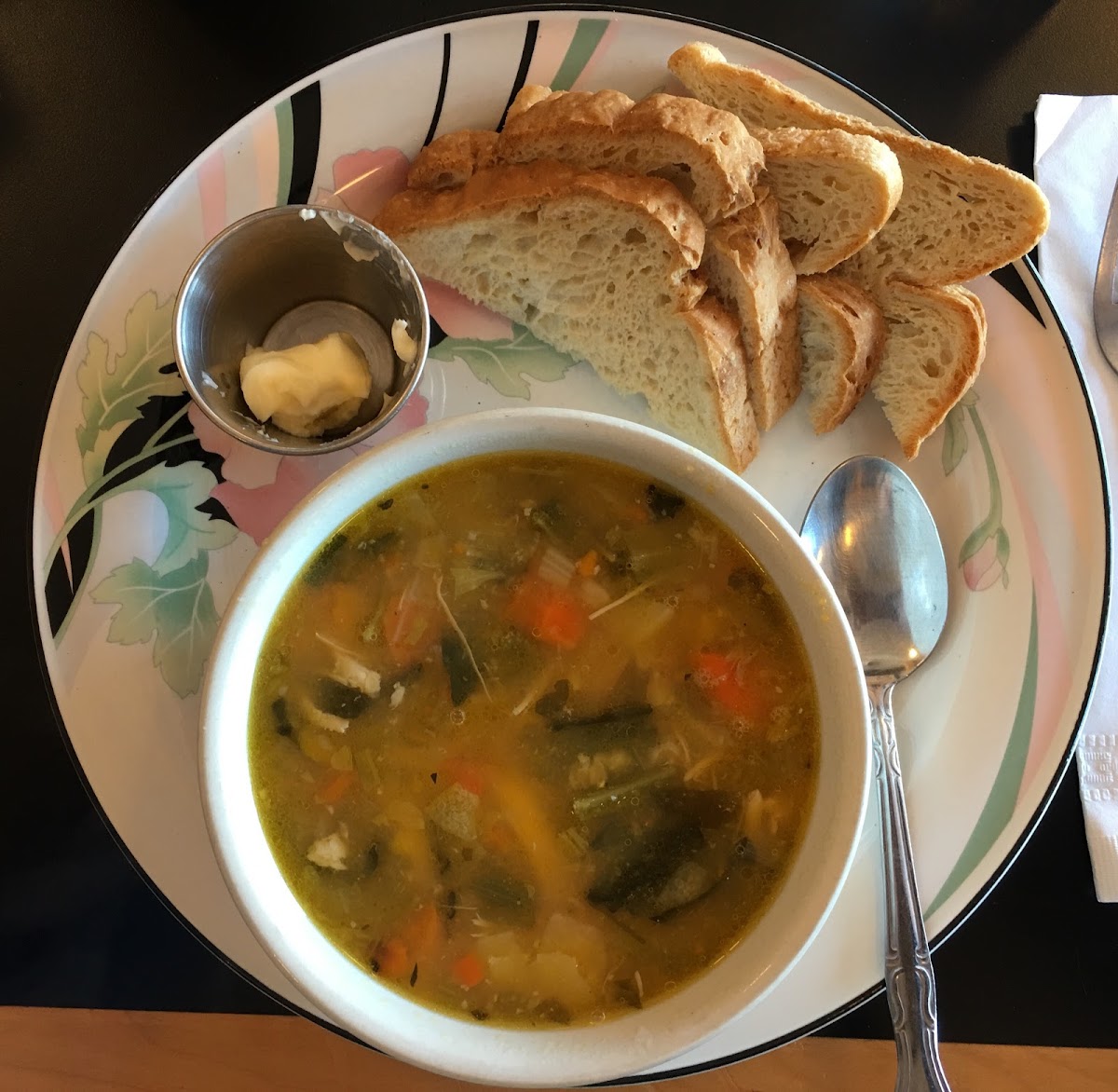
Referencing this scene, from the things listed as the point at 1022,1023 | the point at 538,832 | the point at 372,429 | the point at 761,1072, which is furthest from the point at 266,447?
the point at 1022,1023

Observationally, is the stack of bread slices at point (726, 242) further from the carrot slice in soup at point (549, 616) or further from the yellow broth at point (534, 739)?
the carrot slice in soup at point (549, 616)

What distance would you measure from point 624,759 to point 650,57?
4.51 feet

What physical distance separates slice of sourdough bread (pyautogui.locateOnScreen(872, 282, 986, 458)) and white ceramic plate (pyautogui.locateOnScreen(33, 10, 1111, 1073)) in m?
0.07

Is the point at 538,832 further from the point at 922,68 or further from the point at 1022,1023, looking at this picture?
the point at 922,68

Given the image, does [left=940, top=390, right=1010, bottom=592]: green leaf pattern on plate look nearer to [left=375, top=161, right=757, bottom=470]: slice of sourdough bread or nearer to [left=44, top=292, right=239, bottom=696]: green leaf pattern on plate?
[left=375, top=161, right=757, bottom=470]: slice of sourdough bread

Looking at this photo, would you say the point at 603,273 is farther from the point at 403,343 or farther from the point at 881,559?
the point at 881,559

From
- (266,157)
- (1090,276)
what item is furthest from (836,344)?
(266,157)

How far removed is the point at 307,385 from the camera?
1.66m

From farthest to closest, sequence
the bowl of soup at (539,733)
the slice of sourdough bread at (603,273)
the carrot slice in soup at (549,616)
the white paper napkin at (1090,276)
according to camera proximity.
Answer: the white paper napkin at (1090,276) < the slice of sourdough bread at (603,273) < the carrot slice in soup at (549,616) < the bowl of soup at (539,733)

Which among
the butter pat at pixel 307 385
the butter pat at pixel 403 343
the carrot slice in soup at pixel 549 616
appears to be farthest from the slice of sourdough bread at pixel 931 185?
the carrot slice in soup at pixel 549 616

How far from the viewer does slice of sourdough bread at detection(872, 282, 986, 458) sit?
1.76 meters

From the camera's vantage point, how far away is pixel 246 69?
202 centimetres

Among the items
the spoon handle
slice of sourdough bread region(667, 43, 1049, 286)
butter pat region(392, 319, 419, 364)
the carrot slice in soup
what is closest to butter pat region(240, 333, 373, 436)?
butter pat region(392, 319, 419, 364)

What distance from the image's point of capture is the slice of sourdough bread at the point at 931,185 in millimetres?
1750
